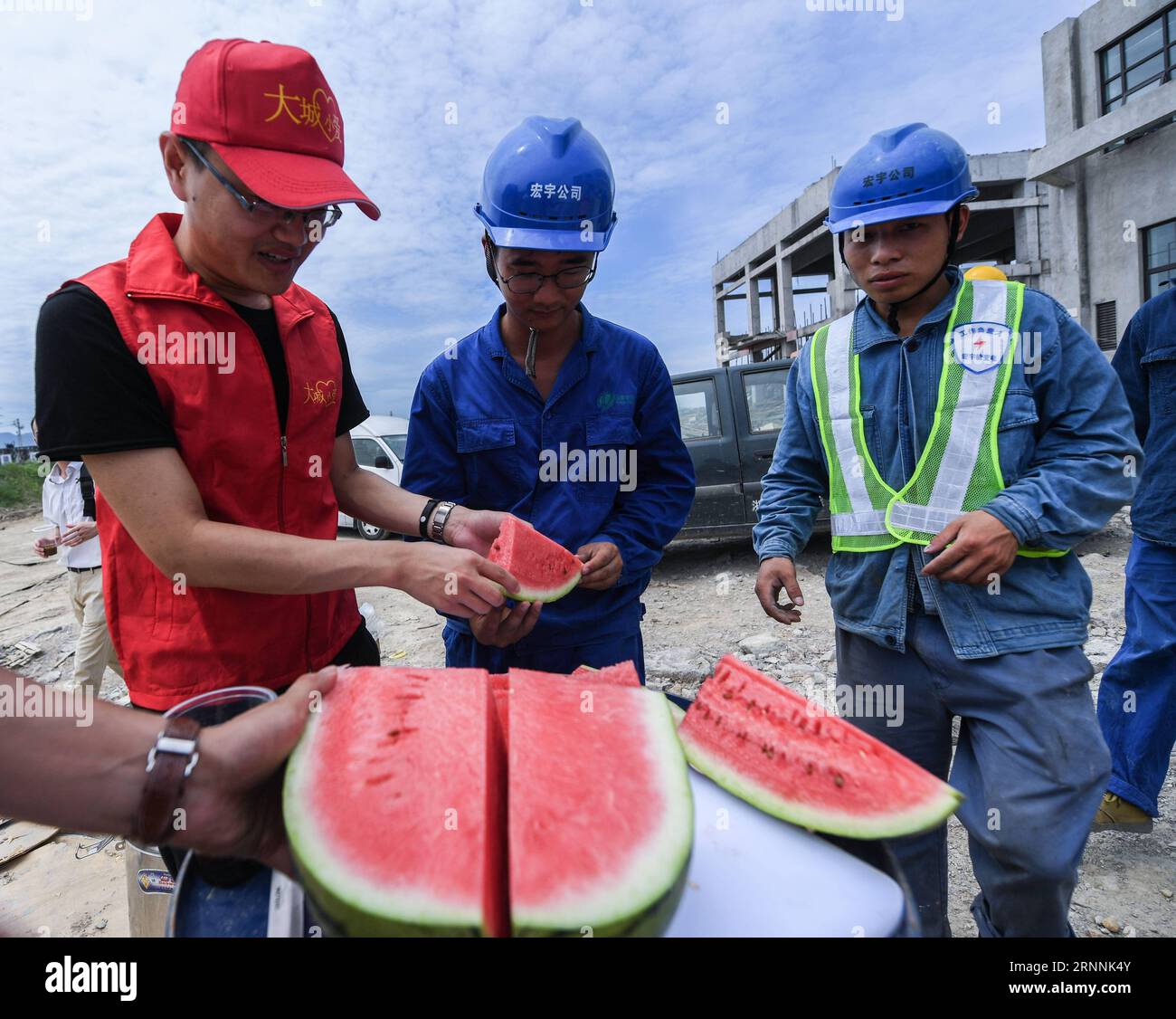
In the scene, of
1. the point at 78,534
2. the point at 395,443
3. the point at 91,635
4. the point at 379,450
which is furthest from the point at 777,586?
the point at 395,443

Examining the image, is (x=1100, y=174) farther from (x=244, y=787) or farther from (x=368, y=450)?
(x=244, y=787)

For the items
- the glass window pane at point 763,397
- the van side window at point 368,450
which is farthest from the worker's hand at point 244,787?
the van side window at point 368,450

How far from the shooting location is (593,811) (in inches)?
36.9

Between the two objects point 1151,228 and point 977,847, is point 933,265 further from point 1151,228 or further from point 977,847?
point 1151,228

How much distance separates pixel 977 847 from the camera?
1.91m

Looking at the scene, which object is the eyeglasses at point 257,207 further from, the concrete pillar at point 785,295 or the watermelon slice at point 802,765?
the concrete pillar at point 785,295

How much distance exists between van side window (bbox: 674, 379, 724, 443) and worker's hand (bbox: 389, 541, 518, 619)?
21.7 feet

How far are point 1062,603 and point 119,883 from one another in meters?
4.49

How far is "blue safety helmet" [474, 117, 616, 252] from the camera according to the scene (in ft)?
6.89

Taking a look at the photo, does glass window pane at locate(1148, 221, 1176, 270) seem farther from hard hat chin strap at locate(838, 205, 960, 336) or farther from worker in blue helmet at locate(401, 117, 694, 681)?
worker in blue helmet at locate(401, 117, 694, 681)

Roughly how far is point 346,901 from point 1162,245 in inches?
790

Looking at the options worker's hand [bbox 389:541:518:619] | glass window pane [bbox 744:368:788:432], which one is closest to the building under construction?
glass window pane [bbox 744:368:788:432]

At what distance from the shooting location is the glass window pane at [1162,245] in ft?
47.2

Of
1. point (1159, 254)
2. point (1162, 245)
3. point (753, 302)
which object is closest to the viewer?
point (1162, 245)
